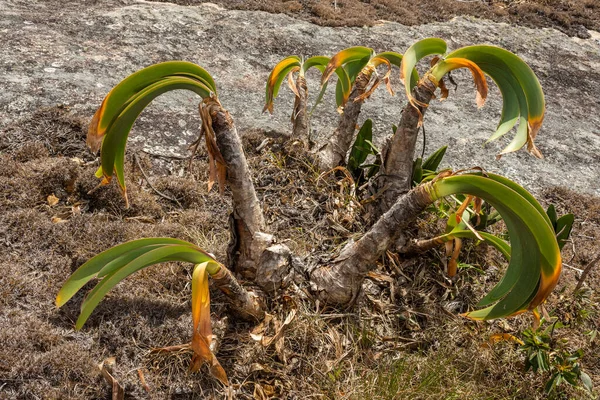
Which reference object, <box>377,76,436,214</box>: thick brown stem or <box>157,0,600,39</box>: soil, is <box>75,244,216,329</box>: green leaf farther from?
<box>157,0,600,39</box>: soil

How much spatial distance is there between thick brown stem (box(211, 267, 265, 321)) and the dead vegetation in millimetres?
51

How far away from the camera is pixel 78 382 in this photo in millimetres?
1875

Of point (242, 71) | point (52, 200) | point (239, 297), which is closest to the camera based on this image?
point (239, 297)

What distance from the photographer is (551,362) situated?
7.13 ft

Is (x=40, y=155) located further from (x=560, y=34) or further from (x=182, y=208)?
(x=560, y=34)

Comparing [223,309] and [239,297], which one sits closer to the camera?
[239,297]

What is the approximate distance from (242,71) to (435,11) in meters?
2.60

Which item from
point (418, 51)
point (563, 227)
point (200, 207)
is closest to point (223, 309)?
point (200, 207)

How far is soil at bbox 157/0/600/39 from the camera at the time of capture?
5.10 meters

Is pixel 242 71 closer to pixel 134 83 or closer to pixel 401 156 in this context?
pixel 401 156

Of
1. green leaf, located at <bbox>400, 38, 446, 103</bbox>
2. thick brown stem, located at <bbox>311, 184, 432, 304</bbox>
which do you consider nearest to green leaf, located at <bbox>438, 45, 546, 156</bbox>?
green leaf, located at <bbox>400, 38, 446, 103</bbox>

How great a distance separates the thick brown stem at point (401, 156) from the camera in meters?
2.48

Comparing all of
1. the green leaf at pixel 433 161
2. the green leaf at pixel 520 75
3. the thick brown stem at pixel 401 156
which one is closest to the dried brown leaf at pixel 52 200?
the thick brown stem at pixel 401 156

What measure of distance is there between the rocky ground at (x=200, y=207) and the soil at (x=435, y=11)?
0.26 m
